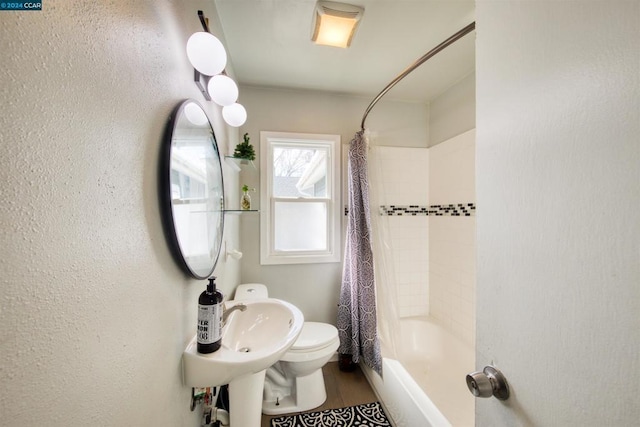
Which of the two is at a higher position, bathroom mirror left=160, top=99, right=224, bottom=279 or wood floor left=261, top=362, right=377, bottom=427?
bathroom mirror left=160, top=99, right=224, bottom=279

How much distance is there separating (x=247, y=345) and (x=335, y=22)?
178 centimetres

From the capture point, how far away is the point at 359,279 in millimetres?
1928

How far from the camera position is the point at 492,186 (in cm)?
59

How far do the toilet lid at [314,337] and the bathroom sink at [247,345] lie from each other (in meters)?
0.43

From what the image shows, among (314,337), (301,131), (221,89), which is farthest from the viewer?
(301,131)

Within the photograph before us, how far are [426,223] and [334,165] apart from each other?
1072mm

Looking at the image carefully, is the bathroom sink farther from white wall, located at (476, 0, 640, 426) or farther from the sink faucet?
white wall, located at (476, 0, 640, 426)

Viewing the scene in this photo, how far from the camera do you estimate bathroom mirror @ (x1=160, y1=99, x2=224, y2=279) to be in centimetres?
70

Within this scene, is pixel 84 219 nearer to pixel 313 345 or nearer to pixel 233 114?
pixel 233 114

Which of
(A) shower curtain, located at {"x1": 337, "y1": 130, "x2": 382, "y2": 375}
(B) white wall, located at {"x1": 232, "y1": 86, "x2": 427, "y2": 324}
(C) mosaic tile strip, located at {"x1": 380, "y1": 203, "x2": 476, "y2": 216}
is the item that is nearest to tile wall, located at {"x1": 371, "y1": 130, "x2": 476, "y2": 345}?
(C) mosaic tile strip, located at {"x1": 380, "y1": 203, "x2": 476, "y2": 216}

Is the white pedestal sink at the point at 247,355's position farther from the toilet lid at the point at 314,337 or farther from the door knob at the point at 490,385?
the door knob at the point at 490,385

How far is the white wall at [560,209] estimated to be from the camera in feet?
1.18

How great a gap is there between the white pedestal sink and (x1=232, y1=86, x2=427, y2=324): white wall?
88 cm

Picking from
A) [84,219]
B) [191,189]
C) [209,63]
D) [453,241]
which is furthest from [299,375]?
[209,63]
